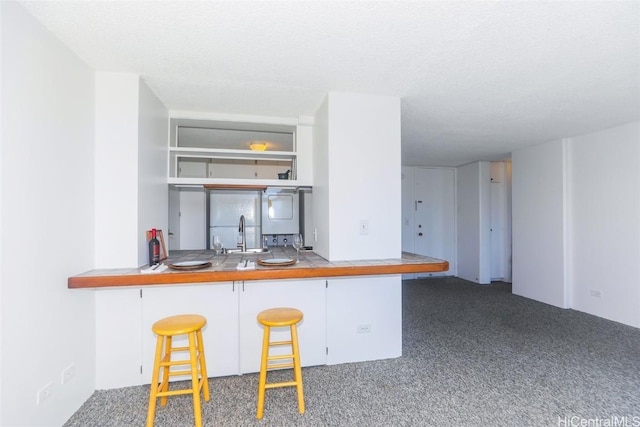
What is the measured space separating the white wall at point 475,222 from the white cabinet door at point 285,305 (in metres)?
4.43

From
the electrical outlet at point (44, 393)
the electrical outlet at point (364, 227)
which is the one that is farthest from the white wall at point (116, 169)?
the electrical outlet at point (364, 227)

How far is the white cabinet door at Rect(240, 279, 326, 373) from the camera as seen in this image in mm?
2434

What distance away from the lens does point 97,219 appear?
87.7 inches

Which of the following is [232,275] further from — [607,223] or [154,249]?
[607,223]

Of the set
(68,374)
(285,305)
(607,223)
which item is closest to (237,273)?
(285,305)

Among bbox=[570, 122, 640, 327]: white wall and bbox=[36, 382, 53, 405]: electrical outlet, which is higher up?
bbox=[570, 122, 640, 327]: white wall

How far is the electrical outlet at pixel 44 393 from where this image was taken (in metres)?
1.65

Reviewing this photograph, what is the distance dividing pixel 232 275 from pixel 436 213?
536 cm

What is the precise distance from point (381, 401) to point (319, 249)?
137 centimetres

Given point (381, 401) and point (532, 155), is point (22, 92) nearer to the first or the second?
point (381, 401)

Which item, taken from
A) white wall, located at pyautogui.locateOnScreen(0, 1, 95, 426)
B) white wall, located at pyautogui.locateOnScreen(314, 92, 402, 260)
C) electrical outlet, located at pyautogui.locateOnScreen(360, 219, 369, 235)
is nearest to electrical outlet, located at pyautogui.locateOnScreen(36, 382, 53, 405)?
white wall, located at pyautogui.locateOnScreen(0, 1, 95, 426)

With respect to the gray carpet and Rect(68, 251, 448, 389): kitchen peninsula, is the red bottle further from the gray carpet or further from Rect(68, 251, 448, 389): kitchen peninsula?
the gray carpet

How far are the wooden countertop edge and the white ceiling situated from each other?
1471 mm

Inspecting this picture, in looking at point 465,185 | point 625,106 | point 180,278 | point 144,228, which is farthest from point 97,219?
point 465,185
